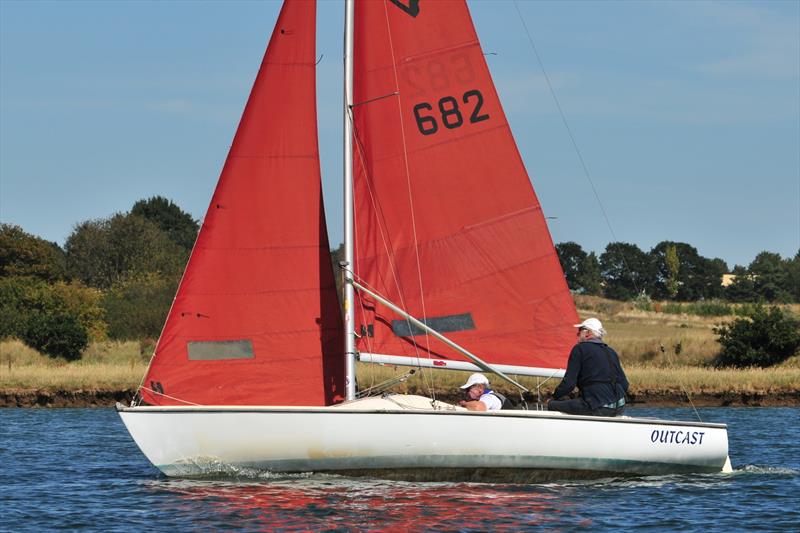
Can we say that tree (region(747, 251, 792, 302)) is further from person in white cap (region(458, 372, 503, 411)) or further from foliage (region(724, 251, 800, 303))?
person in white cap (region(458, 372, 503, 411))

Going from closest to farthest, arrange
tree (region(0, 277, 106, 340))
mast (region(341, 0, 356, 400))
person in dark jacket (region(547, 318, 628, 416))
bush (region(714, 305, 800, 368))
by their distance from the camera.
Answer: person in dark jacket (region(547, 318, 628, 416)) → mast (region(341, 0, 356, 400)) → bush (region(714, 305, 800, 368)) → tree (region(0, 277, 106, 340))

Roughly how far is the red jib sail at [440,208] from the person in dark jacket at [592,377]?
1.02 meters

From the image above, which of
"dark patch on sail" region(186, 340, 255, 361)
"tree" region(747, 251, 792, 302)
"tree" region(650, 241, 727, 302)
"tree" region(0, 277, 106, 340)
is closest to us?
"dark patch on sail" region(186, 340, 255, 361)

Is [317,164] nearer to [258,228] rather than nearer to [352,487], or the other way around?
[258,228]

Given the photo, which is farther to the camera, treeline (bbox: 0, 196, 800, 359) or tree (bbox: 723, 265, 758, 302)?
tree (bbox: 723, 265, 758, 302)

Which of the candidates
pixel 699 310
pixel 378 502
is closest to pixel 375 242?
pixel 378 502

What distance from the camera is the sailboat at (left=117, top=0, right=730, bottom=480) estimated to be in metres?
20.5

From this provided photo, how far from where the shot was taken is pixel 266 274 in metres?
20.7

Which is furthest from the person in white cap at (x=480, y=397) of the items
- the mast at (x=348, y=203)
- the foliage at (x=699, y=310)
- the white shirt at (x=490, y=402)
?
the foliage at (x=699, y=310)

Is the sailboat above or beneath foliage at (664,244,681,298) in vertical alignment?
beneath

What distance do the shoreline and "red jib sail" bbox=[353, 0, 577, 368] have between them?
18575 millimetres

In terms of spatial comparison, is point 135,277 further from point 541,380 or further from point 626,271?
point 626,271

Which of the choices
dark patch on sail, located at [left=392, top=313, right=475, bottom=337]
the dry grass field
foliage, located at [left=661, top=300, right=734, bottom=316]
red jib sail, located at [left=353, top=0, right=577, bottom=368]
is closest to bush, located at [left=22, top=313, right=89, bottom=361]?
the dry grass field

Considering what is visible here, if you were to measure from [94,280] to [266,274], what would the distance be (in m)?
77.4
